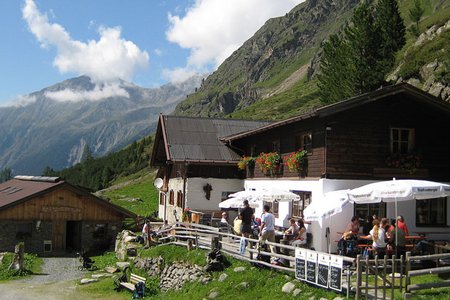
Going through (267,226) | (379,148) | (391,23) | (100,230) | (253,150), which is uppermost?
(391,23)

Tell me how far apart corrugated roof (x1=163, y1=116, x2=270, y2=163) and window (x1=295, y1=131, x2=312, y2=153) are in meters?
8.65

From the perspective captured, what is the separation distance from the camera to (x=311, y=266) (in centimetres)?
1606

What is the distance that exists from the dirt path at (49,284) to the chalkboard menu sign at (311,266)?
1162 centimetres

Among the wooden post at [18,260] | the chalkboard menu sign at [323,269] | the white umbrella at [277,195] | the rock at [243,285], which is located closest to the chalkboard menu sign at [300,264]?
the chalkboard menu sign at [323,269]

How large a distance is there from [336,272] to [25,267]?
862 inches

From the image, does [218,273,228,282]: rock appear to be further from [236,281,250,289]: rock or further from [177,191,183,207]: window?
[177,191,183,207]: window

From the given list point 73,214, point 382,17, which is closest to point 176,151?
point 73,214

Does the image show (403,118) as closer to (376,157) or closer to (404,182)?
(376,157)

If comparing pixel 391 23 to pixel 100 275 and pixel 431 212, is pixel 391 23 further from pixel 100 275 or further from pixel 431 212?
pixel 100 275

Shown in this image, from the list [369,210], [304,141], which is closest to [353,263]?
[369,210]

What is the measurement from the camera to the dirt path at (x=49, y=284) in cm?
2382

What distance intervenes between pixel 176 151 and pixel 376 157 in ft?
47.9

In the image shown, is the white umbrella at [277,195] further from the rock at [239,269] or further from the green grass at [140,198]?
the green grass at [140,198]

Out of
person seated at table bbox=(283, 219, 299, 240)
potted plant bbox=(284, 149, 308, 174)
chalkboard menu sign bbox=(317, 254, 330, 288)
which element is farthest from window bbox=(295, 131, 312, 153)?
chalkboard menu sign bbox=(317, 254, 330, 288)
